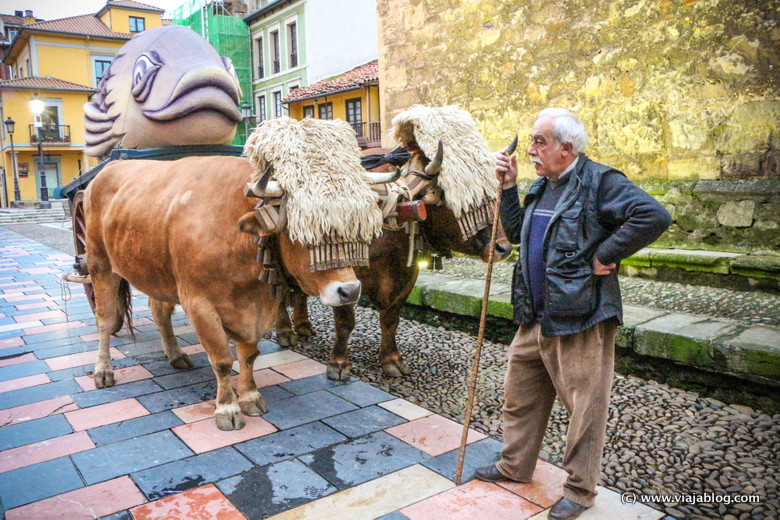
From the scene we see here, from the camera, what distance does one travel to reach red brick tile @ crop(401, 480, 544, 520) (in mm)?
2564

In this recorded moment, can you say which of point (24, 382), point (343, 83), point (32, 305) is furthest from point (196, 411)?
point (343, 83)

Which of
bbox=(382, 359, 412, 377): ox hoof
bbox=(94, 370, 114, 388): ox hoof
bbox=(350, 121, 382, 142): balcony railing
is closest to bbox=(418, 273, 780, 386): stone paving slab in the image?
bbox=(382, 359, 412, 377): ox hoof

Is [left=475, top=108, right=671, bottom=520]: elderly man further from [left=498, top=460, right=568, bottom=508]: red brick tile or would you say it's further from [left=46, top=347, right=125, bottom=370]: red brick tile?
[left=46, top=347, right=125, bottom=370]: red brick tile

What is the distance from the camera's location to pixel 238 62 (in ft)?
105

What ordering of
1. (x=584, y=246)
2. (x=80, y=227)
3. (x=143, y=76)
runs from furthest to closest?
(x=80, y=227) → (x=143, y=76) → (x=584, y=246)

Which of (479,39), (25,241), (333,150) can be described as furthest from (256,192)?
(25,241)

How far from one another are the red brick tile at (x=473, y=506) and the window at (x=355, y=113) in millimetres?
22241

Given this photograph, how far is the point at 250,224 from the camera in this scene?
3213 mm

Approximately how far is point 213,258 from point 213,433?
3.52 ft

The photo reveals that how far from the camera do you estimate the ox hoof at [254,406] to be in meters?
3.77

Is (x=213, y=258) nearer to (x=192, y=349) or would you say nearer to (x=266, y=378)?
(x=266, y=378)

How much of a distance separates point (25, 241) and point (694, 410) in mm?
17108

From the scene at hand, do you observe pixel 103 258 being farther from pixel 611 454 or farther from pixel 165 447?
pixel 611 454

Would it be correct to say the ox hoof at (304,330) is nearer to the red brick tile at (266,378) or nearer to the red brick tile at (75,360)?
the red brick tile at (266,378)
